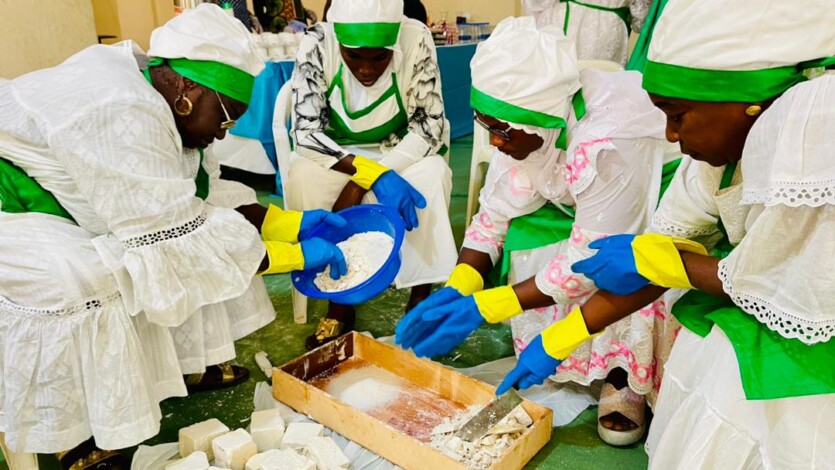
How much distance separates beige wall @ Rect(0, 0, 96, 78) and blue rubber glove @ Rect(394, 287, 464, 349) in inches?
109

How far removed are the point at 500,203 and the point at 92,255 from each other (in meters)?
1.08

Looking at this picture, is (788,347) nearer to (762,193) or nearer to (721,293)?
(721,293)

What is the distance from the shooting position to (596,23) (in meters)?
2.72

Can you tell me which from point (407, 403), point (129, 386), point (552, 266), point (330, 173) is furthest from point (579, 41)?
point (129, 386)

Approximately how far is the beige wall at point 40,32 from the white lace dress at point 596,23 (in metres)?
2.55

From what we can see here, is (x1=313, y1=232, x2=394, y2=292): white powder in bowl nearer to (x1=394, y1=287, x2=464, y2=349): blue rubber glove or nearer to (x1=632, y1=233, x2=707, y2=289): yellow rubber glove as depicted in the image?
(x1=394, y1=287, x2=464, y2=349): blue rubber glove

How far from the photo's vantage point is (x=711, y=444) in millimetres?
1123

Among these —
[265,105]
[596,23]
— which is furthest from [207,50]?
[265,105]

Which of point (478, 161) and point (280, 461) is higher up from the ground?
point (478, 161)

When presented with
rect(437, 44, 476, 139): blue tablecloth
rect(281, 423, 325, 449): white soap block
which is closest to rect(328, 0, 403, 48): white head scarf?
rect(281, 423, 325, 449): white soap block

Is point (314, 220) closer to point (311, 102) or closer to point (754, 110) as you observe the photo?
point (311, 102)

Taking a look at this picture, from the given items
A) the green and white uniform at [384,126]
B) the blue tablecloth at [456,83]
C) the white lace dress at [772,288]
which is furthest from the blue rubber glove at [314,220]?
the blue tablecloth at [456,83]

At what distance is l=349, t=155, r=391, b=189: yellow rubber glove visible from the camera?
220cm

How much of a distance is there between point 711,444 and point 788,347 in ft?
0.72
